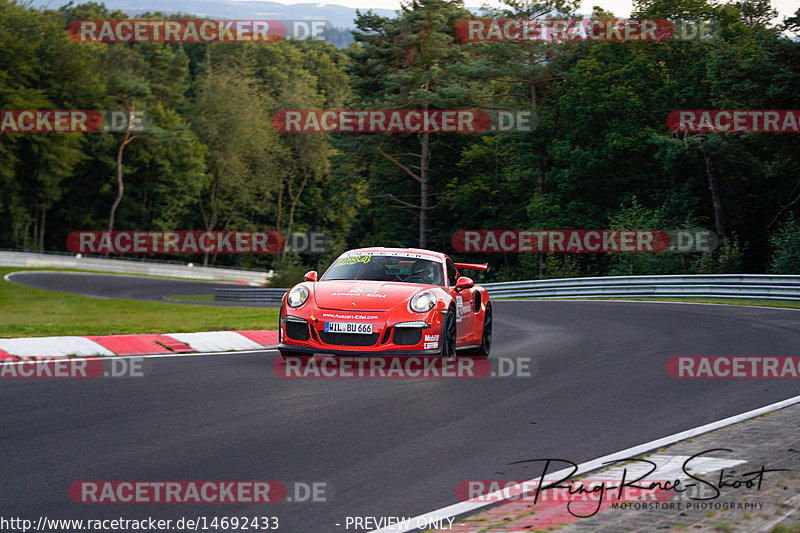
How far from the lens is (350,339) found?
9891 millimetres

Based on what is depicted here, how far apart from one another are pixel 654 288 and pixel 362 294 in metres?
23.3

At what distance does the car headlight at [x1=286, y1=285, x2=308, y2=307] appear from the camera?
1037 cm

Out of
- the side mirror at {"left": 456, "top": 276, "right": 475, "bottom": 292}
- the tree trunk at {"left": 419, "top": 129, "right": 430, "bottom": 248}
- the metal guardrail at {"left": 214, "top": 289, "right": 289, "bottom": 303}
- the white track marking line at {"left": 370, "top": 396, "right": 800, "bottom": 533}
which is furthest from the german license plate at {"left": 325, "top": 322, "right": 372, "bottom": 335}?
Result: the tree trunk at {"left": 419, "top": 129, "right": 430, "bottom": 248}

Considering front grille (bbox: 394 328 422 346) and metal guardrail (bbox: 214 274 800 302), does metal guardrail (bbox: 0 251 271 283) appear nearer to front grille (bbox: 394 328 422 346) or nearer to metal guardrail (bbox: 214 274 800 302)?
metal guardrail (bbox: 214 274 800 302)

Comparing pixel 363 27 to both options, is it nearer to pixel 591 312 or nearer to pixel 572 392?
pixel 591 312

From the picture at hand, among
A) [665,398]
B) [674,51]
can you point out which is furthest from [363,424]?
[674,51]

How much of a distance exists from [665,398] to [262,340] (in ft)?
22.9

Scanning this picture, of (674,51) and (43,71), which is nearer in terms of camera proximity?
(674,51)

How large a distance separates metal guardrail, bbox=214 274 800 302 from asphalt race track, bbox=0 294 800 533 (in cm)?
1666

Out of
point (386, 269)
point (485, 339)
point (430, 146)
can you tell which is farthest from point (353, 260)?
point (430, 146)

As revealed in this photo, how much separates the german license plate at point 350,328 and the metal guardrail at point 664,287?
19852 millimetres

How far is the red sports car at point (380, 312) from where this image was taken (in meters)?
9.91

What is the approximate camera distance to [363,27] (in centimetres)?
5806

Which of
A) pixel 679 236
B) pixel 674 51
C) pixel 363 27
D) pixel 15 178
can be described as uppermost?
pixel 363 27
